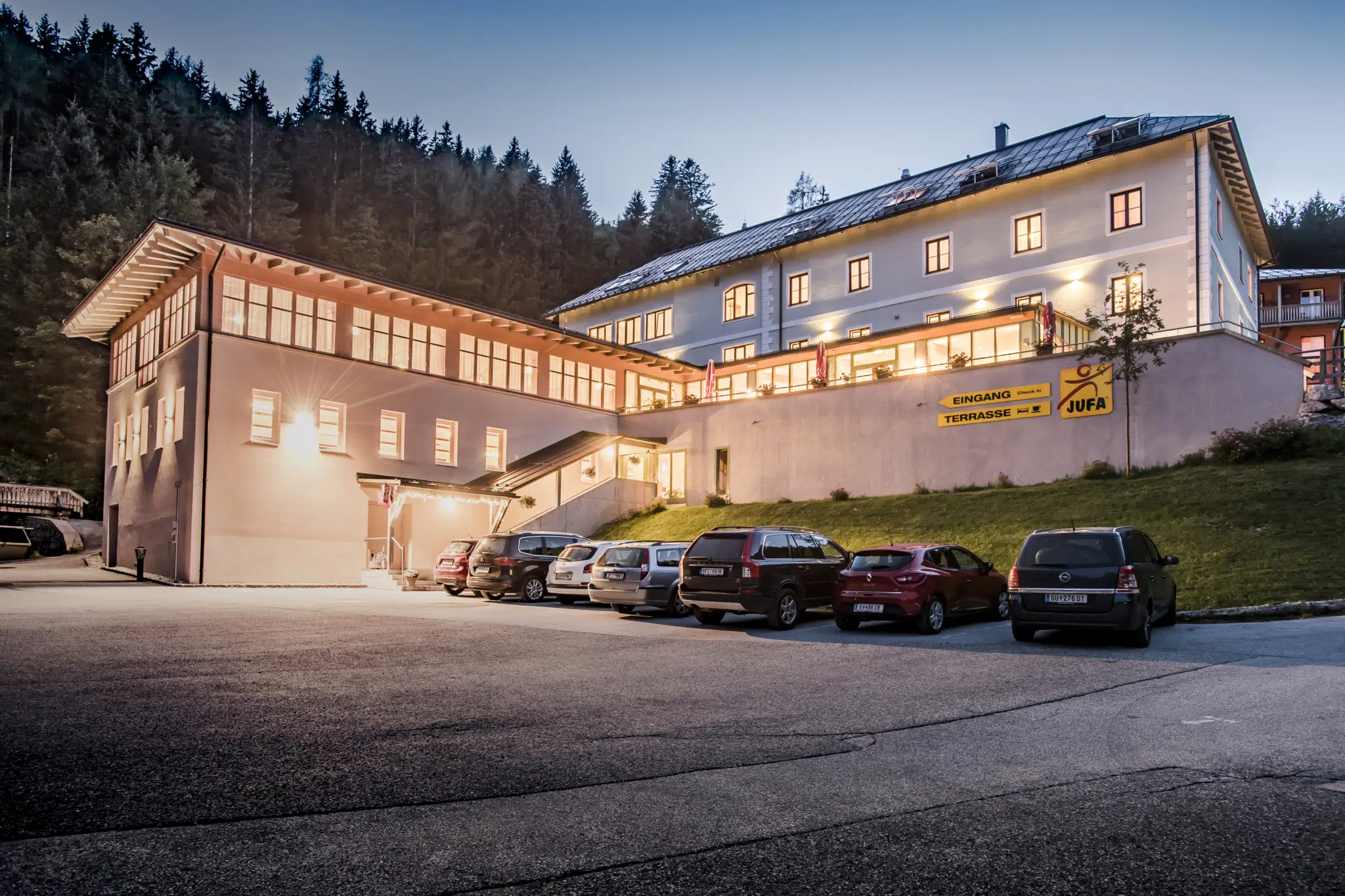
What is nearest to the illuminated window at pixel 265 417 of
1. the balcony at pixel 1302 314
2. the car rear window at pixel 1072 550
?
the car rear window at pixel 1072 550

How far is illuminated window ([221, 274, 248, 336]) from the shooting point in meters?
28.7

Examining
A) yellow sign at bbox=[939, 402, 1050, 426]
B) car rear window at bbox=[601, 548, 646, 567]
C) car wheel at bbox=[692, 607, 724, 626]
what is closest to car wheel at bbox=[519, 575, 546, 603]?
car rear window at bbox=[601, 548, 646, 567]

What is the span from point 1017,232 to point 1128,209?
441cm

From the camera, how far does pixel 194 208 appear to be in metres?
52.7

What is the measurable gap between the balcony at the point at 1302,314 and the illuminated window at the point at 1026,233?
27.8 metres

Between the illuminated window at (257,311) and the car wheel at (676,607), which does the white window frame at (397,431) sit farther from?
the car wheel at (676,607)

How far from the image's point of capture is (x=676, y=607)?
1764 centimetres

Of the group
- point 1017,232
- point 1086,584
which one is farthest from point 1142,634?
point 1017,232

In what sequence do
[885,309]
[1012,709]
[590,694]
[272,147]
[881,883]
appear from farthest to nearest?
[272,147], [885,309], [590,694], [1012,709], [881,883]

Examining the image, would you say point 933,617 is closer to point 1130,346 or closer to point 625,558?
point 625,558

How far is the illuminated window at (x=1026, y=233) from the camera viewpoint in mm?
35688

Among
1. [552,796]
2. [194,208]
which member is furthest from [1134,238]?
[194,208]

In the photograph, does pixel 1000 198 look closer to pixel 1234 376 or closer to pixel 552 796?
pixel 1234 376

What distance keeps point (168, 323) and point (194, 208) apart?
2581 centimetres
